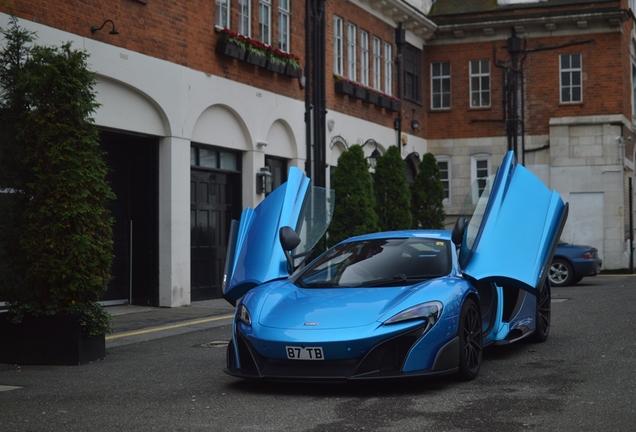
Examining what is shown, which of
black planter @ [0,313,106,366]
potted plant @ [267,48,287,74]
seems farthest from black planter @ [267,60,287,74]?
black planter @ [0,313,106,366]

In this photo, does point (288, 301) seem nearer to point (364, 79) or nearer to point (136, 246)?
point (136, 246)

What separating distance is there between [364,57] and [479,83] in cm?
712

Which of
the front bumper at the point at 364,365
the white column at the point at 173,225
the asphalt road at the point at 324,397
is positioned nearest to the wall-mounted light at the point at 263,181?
the white column at the point at 173,225

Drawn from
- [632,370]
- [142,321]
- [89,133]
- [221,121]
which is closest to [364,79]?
[221,121]

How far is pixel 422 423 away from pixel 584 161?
1048 inches

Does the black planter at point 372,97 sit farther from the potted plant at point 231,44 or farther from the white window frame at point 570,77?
the white window frame at point 570,77

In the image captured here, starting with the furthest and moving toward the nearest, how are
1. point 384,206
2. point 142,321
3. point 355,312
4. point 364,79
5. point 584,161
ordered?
point 584,161 → point 364,79 → point 384,206 → point 142,321 → point 355,312

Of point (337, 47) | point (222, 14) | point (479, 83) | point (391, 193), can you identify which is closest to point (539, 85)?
point (479, 83)

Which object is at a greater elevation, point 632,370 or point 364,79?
point 364,79

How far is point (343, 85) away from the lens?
2441 centimetres

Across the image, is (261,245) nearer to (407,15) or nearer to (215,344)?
(215,344)

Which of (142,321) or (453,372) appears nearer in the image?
(453,372)

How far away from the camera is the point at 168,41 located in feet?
56.1

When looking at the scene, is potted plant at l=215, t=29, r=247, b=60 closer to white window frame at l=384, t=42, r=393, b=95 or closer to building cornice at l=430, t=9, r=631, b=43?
white window frame at l=384, t=42, r=393, b=95
